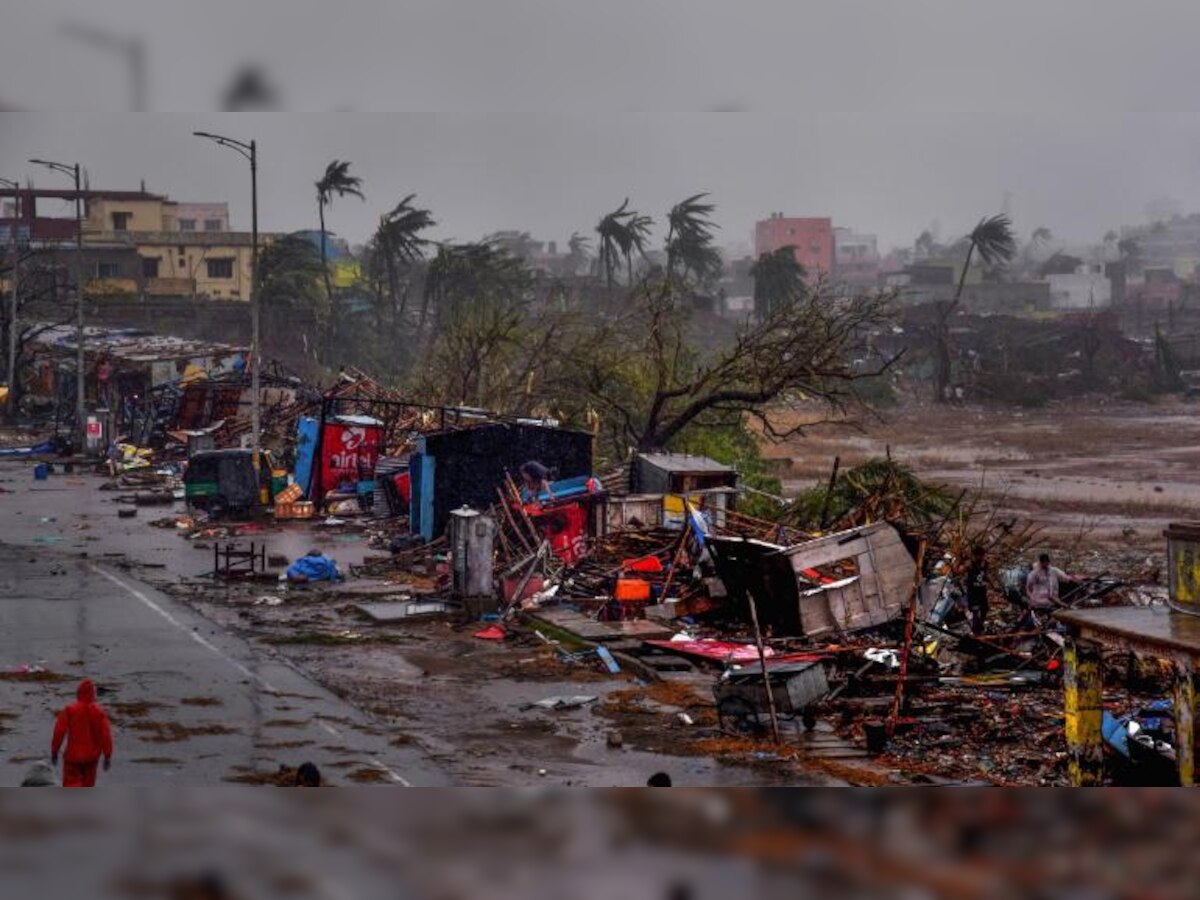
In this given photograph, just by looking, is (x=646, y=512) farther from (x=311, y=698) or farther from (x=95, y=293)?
(x=95, y=293)

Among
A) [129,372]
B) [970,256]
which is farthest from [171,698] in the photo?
[970,256]

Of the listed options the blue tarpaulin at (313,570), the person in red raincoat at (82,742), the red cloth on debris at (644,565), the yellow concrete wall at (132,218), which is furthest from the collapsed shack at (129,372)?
the person in red raincoat at (82,742)

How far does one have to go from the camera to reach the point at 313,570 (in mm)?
14328

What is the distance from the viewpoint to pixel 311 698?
9.84 meters

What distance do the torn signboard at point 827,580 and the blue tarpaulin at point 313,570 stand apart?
14.3 ft

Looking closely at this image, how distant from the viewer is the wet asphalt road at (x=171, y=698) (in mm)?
8039

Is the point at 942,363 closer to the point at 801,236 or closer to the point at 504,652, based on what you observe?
the point at 801,236

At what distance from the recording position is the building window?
31.1 meters

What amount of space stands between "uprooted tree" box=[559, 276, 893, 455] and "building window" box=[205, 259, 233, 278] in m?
11.4

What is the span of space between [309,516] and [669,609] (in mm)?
7782

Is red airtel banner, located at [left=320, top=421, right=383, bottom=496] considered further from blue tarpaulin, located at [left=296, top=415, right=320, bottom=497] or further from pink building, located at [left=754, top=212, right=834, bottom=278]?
pink building, located at [left=754, top=212, right=834, bottom=278]

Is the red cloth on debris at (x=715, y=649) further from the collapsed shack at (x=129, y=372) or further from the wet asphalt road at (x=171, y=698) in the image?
the collapsed shack at (x=129, y=372)

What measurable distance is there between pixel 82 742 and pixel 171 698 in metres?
2.60

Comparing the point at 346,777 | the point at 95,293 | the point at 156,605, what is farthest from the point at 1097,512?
the point at 95,293
